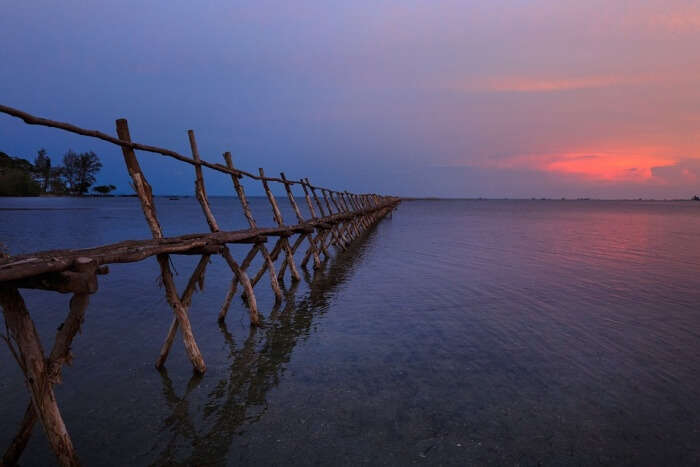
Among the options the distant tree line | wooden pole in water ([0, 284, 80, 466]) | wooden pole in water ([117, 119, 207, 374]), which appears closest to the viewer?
wooden pole in water ([0, 284, 80, 466])

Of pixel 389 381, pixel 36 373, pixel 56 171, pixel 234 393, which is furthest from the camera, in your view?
pixel 56 171

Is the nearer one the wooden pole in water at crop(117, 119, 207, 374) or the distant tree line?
the wooden pole in water at crop(117, 119, 207, 374)

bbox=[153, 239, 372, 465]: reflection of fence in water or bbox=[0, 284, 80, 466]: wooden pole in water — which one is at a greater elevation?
bbox=[0, 284, 80, 466]: wooden pole in water

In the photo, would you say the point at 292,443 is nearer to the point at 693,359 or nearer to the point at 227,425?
the point at 227,425

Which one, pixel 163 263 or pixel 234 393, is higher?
pixel 163 263

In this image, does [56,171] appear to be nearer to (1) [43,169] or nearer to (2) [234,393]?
(1) [43,169]

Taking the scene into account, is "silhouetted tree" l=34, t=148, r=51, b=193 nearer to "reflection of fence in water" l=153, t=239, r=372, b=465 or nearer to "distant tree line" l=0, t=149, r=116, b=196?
"distant tree line" l=0, t=149, r=116, b=196

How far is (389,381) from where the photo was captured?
5.02 m

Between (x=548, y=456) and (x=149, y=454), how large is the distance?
344cm

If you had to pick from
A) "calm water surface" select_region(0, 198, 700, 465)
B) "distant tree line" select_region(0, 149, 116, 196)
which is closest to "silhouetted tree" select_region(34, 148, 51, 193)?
"distant tree line" select_region(0, 149, 116, 196)

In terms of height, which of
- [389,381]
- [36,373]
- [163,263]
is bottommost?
[389,381]

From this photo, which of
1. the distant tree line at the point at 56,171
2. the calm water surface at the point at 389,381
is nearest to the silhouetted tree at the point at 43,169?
the distant tree line at the point at 56,171

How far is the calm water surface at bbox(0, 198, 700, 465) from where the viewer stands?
3.72 meters

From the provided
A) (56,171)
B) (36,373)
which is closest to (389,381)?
(36,373)
